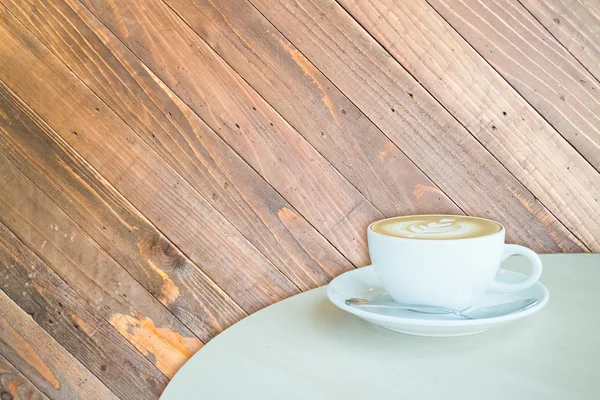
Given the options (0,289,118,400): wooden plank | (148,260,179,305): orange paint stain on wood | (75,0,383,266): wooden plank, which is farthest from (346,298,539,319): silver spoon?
(0,289,118,400): wooden plank

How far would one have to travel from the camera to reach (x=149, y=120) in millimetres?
952

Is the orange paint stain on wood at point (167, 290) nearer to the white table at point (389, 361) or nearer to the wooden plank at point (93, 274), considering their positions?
the wooden plank at point (93, 274)

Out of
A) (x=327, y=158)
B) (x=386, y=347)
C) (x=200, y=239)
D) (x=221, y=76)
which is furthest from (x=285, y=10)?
(x=386, y=347)

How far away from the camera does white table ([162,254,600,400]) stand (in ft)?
1.66

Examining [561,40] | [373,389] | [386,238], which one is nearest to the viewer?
[373,389]

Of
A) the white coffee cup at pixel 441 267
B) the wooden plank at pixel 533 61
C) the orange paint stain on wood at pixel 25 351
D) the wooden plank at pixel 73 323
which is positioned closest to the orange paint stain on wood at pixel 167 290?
the wooden plank at pixel 73 323

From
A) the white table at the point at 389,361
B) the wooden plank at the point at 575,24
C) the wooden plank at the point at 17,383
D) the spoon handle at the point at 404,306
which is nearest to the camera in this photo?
the white table at the point at 389,361

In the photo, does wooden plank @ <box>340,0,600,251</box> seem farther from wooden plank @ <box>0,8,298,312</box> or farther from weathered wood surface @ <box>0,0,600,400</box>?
wooden plank @ <box>0,8,298,312</box>

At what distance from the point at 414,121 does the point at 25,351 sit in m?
0.80

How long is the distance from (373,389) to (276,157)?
518 mm

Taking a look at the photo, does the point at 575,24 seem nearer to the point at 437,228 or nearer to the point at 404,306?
the point at 437,228

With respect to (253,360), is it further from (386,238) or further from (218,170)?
(218,170)

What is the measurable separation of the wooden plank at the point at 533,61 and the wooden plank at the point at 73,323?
80 cm

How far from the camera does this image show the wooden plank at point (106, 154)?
95 cm
